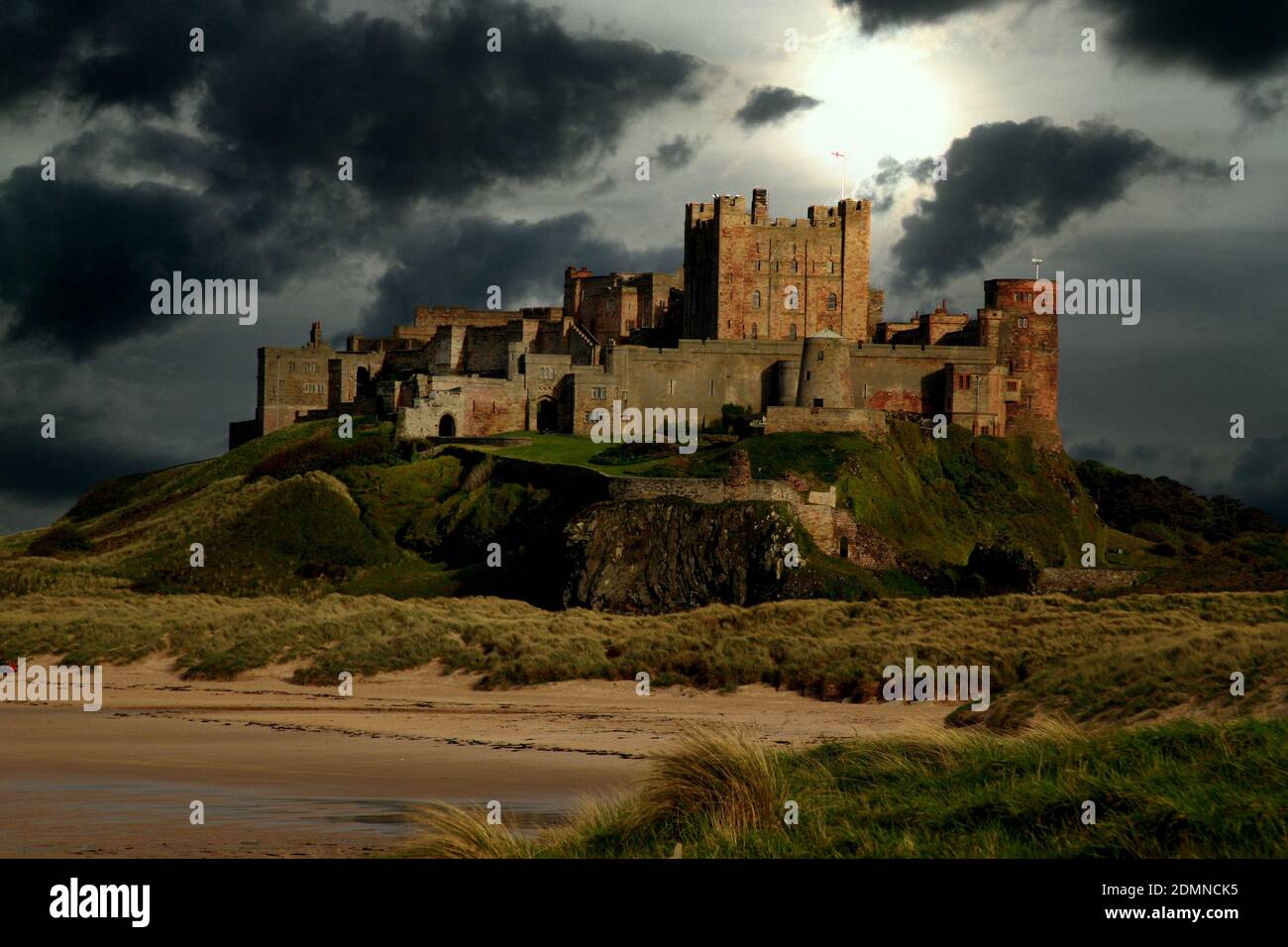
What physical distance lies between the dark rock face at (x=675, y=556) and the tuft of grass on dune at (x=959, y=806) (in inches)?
1527

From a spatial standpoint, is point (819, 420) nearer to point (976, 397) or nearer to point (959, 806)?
point (976, 397)

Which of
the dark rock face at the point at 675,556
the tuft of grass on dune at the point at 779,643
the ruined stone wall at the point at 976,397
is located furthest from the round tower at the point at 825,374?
the tuft of grass on dune at the point at 779,643

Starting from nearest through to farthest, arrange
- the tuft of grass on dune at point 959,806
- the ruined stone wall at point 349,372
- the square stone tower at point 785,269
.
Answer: the tuft of grass on dune at point 959,806, the square stone tower at point 785,269, the ruined stone wall at point 349,372

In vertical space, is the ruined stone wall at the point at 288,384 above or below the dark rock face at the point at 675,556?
above

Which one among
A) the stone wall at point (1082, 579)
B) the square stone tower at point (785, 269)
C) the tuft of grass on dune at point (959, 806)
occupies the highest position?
the square stone tower at point (785, 269)

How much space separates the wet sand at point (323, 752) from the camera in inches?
642

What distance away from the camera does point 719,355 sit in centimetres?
8294

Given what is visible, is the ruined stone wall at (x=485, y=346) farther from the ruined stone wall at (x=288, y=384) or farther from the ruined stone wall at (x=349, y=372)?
the ruined stone wall at (x=288, y=384)

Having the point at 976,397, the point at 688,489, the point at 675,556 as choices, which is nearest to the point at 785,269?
the point at 976,397

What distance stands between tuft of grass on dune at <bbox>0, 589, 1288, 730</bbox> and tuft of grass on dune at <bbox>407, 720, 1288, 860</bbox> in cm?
787

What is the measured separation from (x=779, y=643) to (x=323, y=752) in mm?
17401

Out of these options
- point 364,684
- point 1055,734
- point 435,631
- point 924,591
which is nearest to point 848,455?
point 924,591

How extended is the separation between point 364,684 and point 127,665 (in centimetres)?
783

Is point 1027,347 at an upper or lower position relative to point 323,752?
upper
